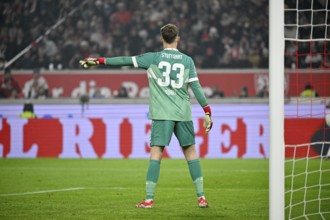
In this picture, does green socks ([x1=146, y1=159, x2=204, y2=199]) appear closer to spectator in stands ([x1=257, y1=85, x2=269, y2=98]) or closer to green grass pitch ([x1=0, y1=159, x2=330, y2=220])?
green grass pitch ([x1=0, y1=159, x2=330, y2=220])

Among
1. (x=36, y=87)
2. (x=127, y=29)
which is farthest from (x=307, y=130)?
(x=127, y=29)

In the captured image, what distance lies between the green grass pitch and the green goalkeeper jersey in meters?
0.95

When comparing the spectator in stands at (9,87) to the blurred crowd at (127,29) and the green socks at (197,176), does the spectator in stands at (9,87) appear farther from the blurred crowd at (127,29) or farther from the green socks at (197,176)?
the green socks at (197,176)

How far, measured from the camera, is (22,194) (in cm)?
921

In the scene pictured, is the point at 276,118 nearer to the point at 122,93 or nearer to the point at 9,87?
the point at 122,93

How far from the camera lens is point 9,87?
24609mm

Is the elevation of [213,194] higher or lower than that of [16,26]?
lower

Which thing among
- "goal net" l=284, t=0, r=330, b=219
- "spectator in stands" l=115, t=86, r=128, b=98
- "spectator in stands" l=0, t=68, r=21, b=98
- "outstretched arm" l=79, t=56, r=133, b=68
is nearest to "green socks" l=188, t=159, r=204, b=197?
"goal net" l=284, t=0, r=330, b=219

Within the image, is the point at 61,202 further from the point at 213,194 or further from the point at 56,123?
the point at 56,123

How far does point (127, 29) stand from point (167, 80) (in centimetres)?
1968

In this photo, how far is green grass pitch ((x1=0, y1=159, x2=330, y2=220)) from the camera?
7207 millimetres

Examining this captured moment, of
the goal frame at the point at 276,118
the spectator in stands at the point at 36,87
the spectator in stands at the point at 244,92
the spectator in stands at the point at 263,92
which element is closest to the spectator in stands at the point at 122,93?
the spectator in stands at the point at 36,87

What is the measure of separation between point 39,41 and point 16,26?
114 centimetres

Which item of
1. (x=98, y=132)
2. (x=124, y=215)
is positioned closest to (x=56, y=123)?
(x=98, y=132)
